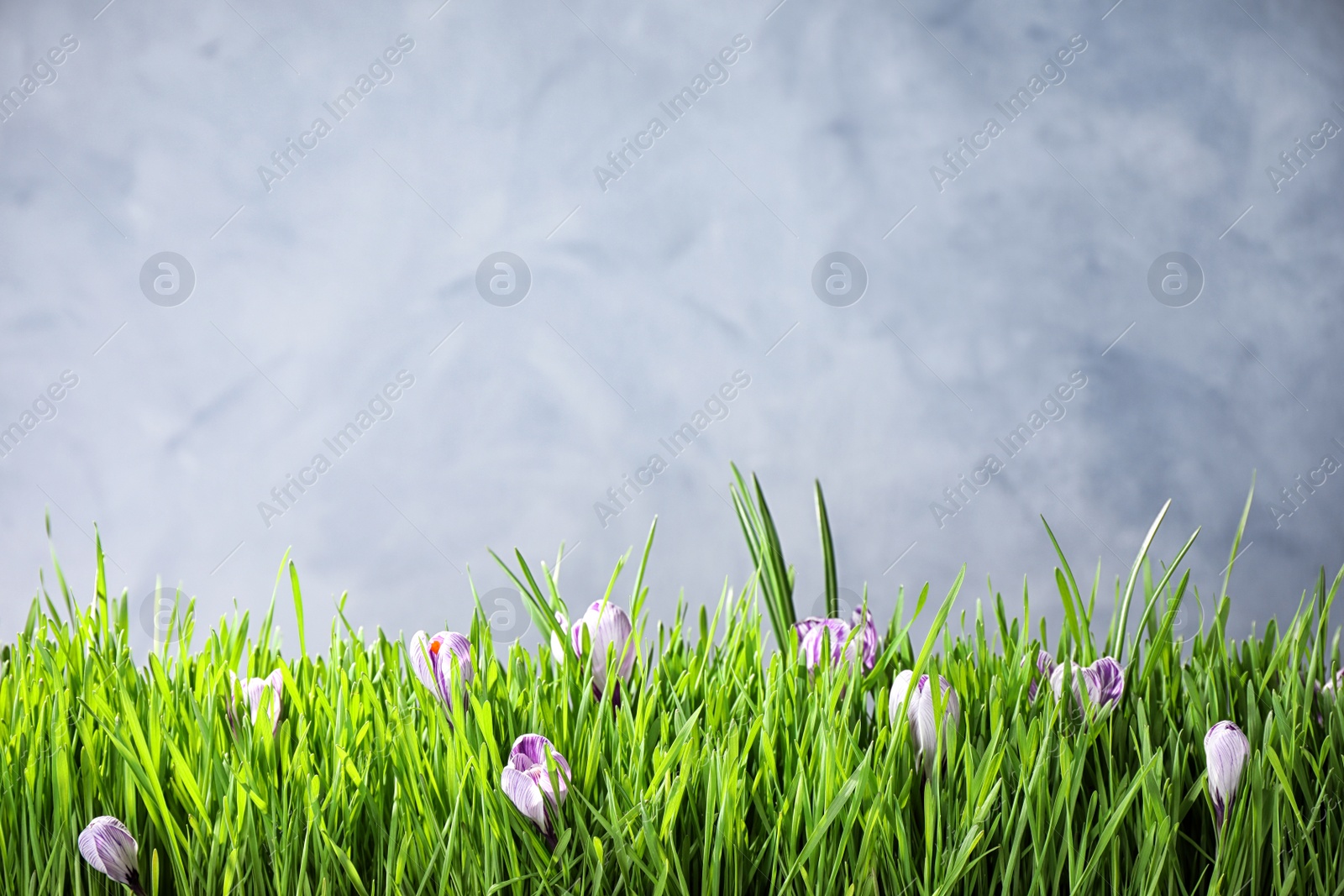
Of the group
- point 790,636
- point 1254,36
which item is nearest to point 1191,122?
point 1254,36

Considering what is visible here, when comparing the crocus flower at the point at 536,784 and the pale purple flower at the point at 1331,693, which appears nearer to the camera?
the crocus flower at the point at 536,784

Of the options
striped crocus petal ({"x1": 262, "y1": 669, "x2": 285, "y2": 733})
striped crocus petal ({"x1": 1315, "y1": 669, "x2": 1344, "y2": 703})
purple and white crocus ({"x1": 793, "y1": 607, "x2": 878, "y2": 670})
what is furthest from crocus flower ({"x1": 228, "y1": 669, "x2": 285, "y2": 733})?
striped crocus petal ({"x1": 1315, "y1": 669, "x2": 1344, "y2": 703})

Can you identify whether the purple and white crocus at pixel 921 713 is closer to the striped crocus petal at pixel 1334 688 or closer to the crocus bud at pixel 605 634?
the crocus bud at pixel 605 634

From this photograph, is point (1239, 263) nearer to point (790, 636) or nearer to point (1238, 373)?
point (1238, 373)

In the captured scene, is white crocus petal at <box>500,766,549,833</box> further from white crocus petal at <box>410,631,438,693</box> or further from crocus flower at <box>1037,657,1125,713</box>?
crocus flower at <box>1037,657,1125,713</box>

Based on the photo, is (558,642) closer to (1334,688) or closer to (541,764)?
(541,764)

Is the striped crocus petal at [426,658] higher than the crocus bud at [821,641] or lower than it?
lower

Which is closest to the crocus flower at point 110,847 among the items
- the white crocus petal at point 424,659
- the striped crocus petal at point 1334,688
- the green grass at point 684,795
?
the green grass at point 684,795
